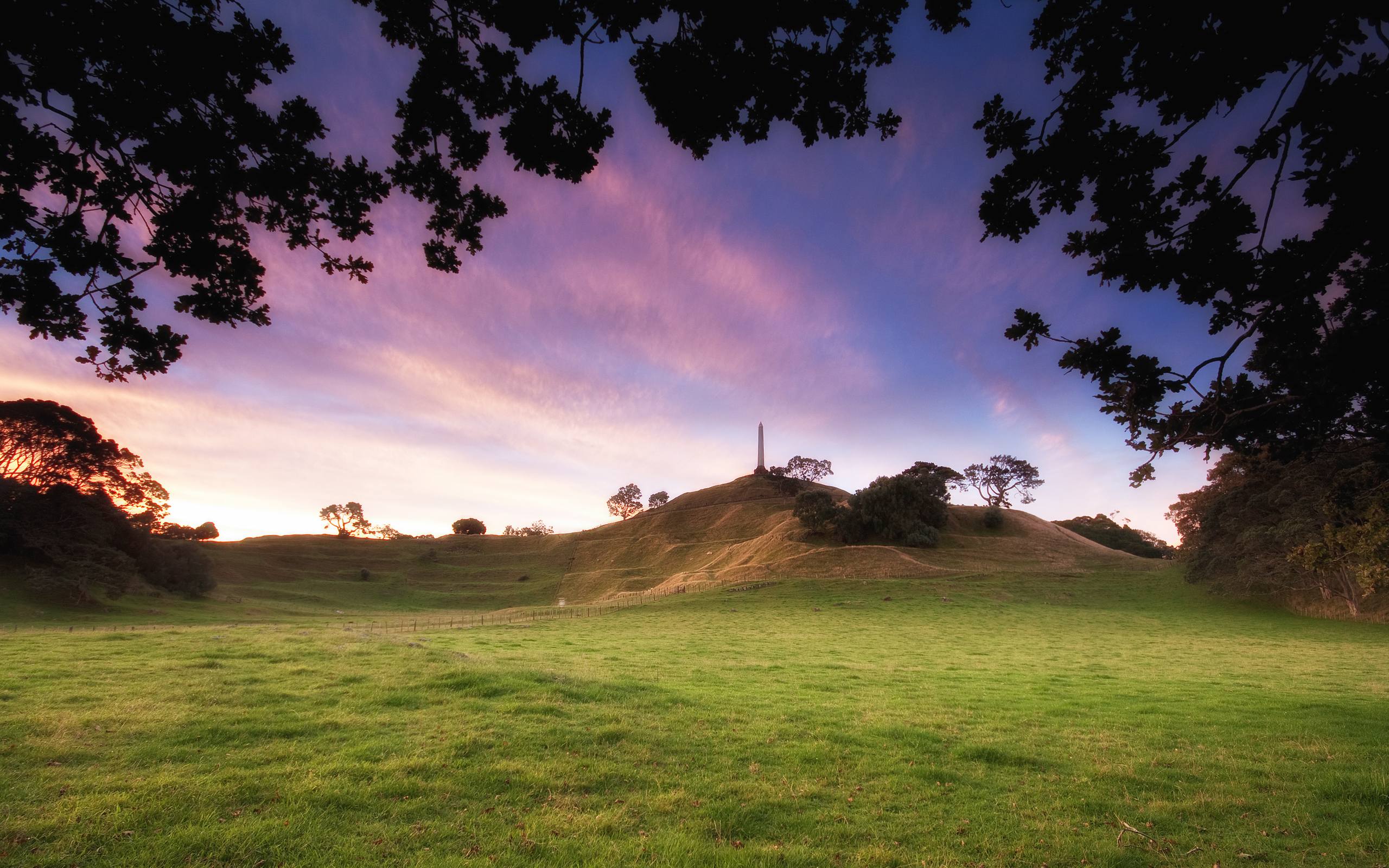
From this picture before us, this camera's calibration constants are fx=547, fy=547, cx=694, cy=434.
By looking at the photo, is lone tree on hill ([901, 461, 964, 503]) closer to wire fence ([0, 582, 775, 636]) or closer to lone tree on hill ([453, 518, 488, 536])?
wire fence ([0, 582, 775, 636])

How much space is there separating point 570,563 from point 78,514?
60.8 meters

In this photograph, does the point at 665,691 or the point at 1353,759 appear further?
the point at 665,691

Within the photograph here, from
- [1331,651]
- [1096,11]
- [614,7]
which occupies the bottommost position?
[1331,651]

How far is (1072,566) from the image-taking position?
6131cm

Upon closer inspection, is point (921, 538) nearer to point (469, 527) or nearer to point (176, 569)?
point (176, 569)

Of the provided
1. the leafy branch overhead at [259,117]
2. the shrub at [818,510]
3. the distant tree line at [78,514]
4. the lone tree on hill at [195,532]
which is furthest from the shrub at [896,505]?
the lone tree on hill at [195,532]

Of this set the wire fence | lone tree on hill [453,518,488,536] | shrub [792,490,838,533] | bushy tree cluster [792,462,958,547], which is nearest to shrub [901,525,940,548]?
bushy tree cluster [792,462,958,547]

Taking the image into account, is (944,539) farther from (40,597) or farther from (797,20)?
(40,597)

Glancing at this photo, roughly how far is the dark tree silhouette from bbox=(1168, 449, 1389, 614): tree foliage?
8471 cm

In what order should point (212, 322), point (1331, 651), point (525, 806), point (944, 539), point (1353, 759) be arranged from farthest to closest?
point (944, 539)
point (1331, 651)
point (1353, 759)
point (212, 322)
point (525, 806)

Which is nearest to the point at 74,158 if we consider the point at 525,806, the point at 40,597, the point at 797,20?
the point at 797,20

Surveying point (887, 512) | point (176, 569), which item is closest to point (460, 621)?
point (176, 569)

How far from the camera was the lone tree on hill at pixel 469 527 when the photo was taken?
130 meters

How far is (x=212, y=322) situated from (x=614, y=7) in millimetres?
6528
